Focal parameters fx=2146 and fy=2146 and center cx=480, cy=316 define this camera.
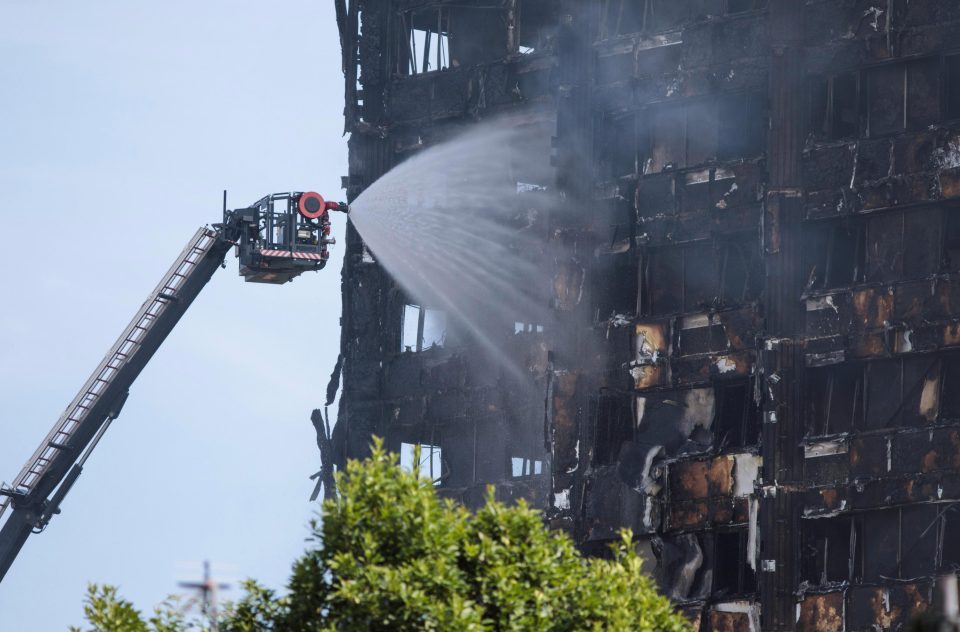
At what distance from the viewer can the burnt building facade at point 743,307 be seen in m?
50.8

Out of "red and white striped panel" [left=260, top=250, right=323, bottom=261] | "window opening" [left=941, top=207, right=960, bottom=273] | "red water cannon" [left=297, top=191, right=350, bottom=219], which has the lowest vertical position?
"red and white striped panel" [left=260, top=250, right=323, bottom=261]

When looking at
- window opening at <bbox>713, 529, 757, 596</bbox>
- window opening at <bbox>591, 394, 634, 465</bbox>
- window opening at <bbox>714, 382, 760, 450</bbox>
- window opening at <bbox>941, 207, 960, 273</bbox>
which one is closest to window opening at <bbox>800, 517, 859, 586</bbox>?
window opening at <bbox>713, 529, 757, 596</bbox>

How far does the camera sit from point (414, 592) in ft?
97.2

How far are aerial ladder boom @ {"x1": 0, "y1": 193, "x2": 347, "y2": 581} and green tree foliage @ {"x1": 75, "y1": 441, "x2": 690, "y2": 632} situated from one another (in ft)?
35.9

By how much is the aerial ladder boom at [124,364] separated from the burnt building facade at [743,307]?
1367cm

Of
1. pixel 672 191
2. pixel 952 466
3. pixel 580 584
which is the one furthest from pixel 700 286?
pixel 580 584

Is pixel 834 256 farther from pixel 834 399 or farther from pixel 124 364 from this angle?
pixel 124 364

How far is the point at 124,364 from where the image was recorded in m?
43.1

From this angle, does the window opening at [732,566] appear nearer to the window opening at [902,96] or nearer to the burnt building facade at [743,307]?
the burnt building facade at [743,307]

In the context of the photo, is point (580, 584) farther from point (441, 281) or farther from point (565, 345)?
point (441, 281)

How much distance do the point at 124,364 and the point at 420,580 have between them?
14716 mm

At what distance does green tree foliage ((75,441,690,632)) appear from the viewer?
29969mm

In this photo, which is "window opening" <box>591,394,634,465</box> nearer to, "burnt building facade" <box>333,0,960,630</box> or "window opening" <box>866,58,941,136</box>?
"burnt building facade" <box>333,0,960,630</box>

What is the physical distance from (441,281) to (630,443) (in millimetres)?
9020
